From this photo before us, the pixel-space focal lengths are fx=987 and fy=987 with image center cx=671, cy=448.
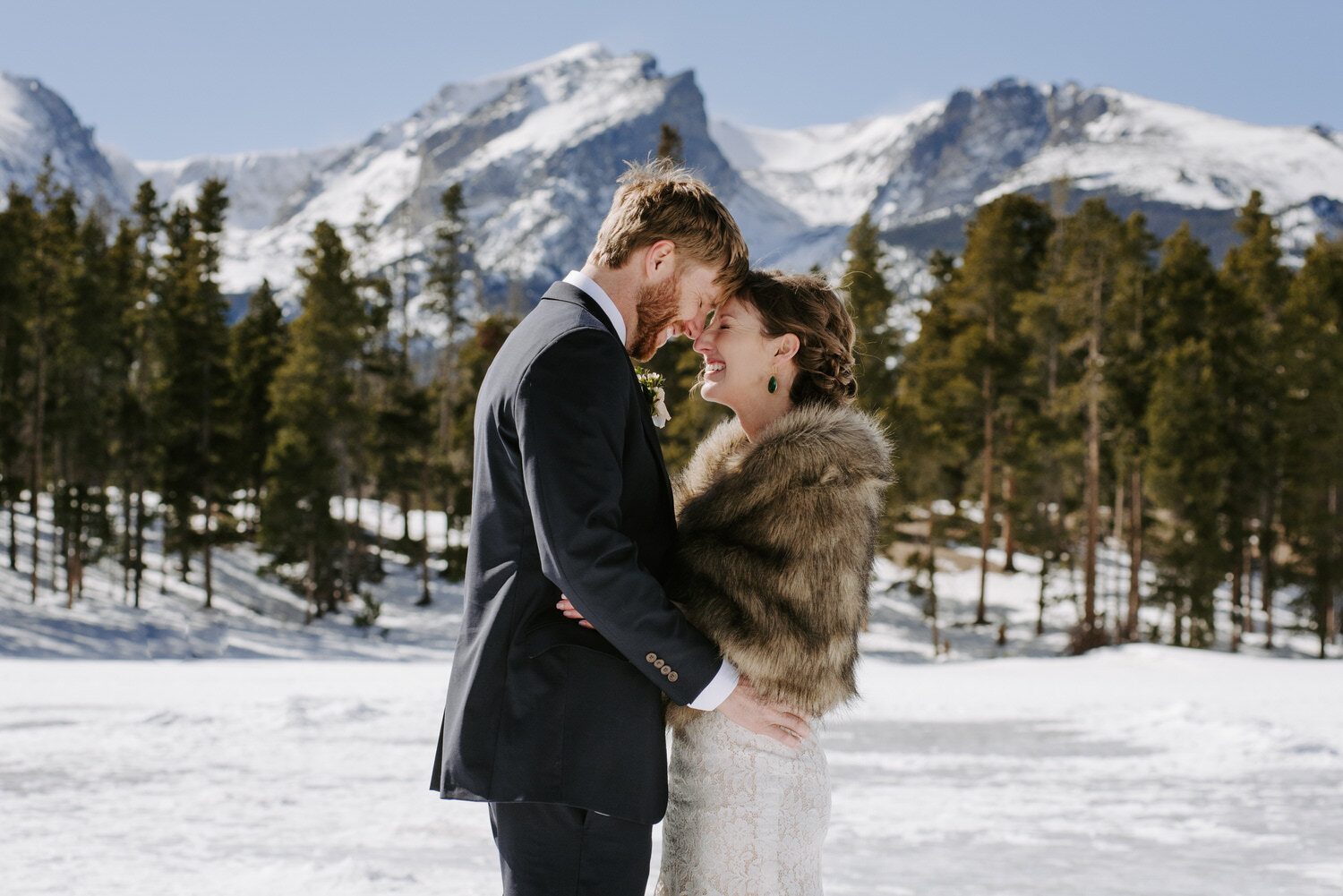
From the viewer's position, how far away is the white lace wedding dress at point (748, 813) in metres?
2.59

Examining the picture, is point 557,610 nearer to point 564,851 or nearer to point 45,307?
point 564,851

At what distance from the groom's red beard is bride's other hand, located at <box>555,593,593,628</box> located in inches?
27.8

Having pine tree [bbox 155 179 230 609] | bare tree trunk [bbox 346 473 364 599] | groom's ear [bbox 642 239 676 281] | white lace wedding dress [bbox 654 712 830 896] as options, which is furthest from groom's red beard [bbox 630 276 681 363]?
bare tree trunk [bbox 346 473 364 599]

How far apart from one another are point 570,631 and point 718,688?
0.39 metres

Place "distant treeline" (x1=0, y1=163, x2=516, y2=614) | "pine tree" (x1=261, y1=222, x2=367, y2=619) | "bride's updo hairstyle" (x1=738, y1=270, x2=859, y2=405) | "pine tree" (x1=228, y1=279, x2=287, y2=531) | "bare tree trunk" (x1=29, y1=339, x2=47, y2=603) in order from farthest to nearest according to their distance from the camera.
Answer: "pine tree" (x1=228, y1=279, x2=287, y2=531) → "bare tree trunk" (x1=29, y1=339, x2=47, y2=603) → "distant treeline" (x1=0, y1=163, x2=516, y2=614) → "pine tree" (x1=261, y1=222, x2=367, y2=619) → "bride's updo hairstyle" (x1=738, y1=270, x2=859, y2=405)

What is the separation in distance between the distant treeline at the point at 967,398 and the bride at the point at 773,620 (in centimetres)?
2041

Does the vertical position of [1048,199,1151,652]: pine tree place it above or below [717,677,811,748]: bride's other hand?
above

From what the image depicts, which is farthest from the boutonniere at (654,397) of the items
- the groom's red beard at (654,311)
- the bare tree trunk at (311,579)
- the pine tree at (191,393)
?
the pine tree at (191,393)

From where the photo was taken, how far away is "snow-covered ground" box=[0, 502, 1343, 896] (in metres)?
5.05

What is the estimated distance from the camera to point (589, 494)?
2.16 m

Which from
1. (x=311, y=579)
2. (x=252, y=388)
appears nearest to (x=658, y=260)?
(x=311, y=579)

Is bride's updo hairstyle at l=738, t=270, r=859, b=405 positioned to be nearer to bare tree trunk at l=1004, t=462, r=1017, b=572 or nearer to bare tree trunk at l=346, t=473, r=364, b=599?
bare tree trunk at l=1004, t=462, r=1017, b=572

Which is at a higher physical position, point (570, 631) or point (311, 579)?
point (570, 631)

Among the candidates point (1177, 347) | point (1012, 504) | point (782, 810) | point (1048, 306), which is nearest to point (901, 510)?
point (1012, 504)
